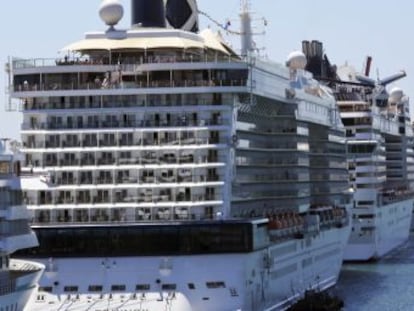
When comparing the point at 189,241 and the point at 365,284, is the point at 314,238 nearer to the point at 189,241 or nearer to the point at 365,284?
the point at 365,284

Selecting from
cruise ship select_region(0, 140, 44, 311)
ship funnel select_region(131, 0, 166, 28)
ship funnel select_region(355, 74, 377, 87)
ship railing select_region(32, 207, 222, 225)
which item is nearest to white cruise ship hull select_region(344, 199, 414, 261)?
ship funnel select_region(355, 74, 377, 87)

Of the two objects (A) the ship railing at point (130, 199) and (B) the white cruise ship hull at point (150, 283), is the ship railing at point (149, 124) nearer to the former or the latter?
(A) the ship railing at point (130, 199)

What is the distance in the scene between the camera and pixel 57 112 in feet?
202

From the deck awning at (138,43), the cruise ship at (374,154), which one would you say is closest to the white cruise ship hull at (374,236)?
the cruise ship at (374,154)

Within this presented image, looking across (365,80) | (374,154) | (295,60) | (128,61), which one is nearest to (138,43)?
(128,61)

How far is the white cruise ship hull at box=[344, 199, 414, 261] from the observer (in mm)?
103875

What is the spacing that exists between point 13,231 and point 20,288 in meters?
2.17

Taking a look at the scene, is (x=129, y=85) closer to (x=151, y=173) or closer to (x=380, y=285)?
(x=151, y=173)

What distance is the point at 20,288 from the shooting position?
47.9 meters

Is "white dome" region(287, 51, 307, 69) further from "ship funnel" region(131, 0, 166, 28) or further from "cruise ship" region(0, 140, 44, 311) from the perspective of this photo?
"cruise ship" region(0, 140, 44, 311)

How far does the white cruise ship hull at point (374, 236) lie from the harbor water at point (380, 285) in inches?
30.4

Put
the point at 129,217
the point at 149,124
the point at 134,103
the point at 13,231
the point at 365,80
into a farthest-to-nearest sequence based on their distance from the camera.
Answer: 1. the point at 365,80
2. the point at 134,103
3. the point at 149,124
4. the point at 129,217
5. the point at 13,231

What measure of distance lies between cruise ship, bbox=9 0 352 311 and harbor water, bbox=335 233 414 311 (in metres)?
9.25

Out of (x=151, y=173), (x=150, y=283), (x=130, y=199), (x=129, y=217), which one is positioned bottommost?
(x=150, y=283)
